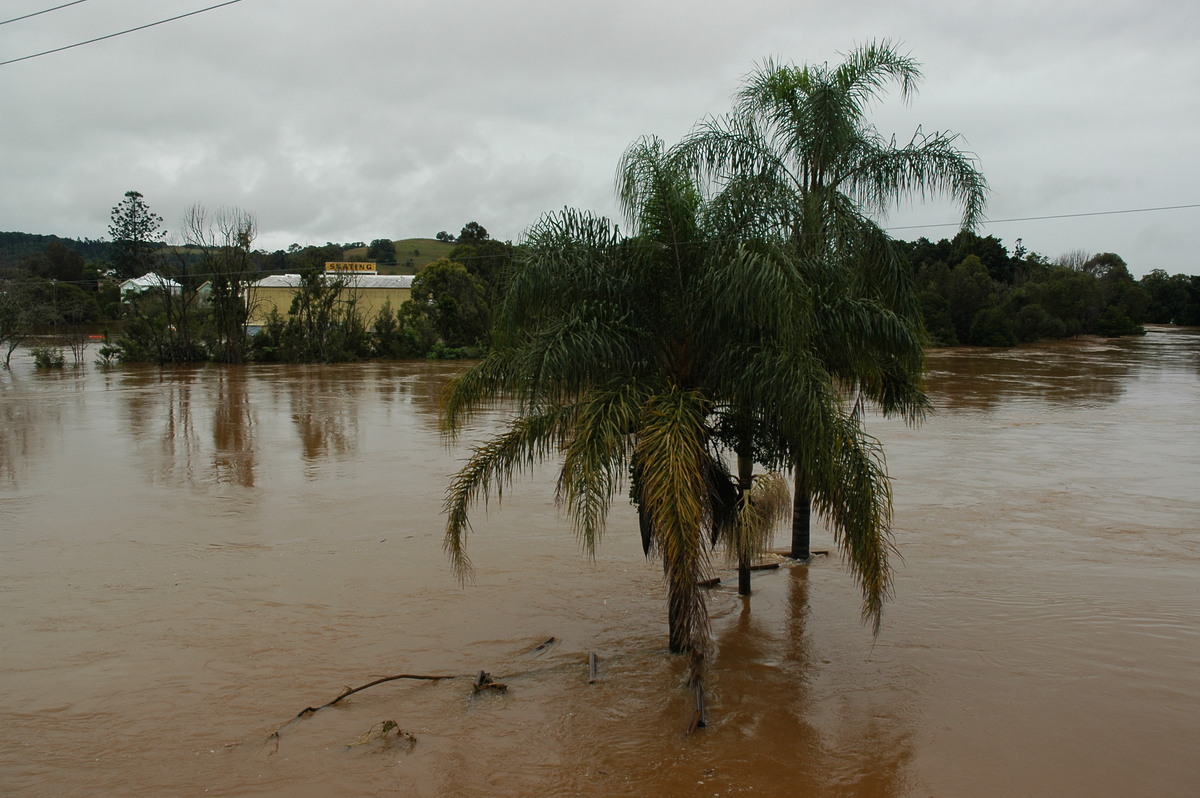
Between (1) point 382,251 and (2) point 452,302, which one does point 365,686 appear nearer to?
(2) point 452,302

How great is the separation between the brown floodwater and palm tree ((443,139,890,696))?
1.15 metres

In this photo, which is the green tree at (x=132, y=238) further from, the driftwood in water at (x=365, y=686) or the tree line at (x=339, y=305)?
the driftwood in water at (x=365, y=686)

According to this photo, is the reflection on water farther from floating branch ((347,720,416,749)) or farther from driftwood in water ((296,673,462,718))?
floating branch ((347,720,416,749))

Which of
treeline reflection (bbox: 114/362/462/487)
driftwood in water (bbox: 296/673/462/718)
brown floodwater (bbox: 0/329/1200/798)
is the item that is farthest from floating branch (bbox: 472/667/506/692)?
treeline reflection (bbox: 114/362/462/487)

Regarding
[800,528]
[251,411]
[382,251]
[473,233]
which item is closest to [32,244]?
[382,251]

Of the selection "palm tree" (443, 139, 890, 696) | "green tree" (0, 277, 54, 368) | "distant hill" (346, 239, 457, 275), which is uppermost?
"distant hill" (346, 239, 457, 275)

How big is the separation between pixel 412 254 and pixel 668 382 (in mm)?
120458

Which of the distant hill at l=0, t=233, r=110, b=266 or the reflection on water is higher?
the distant hill at l=0, t=233, r=110, b=266

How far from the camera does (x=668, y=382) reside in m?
7.37

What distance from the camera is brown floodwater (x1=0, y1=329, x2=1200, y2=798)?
6727mm

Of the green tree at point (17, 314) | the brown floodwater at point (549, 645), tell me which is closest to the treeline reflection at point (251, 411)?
the brown floodwater at point (549, 645)

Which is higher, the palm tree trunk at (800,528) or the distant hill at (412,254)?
the distant hill at (412,254)

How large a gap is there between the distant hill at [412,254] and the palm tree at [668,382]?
317 ft

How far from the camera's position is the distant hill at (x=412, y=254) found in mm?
105250
